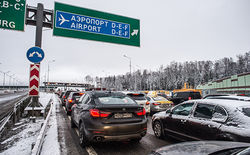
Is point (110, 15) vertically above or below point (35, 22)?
above

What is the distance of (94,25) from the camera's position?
1019 centimetres

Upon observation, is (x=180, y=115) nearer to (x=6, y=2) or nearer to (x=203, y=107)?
(x=203, y=107)

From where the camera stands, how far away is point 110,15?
1072 centimetres

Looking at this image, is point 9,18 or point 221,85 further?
point 221,85

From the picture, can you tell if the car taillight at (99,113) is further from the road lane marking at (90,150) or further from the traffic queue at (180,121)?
the road lane marking at (90,150)

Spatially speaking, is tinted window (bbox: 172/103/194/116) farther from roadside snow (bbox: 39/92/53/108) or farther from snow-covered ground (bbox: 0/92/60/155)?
roadside snow (bbox: 39/92/53/108)

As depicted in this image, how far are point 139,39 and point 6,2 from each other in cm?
842

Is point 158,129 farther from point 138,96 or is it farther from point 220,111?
point 138,96

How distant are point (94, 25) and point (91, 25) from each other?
207 mm

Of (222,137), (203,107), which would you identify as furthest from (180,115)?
(222,137)

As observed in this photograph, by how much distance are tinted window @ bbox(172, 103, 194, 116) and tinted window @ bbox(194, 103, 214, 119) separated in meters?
0.30

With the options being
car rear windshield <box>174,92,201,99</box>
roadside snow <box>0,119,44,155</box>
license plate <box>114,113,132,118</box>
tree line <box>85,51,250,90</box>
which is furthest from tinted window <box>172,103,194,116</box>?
tree line <box>85,51,250,90</box>

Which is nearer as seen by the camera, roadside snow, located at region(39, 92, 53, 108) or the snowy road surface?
the snowy road surface

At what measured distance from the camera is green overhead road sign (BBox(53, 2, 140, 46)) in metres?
9.41
